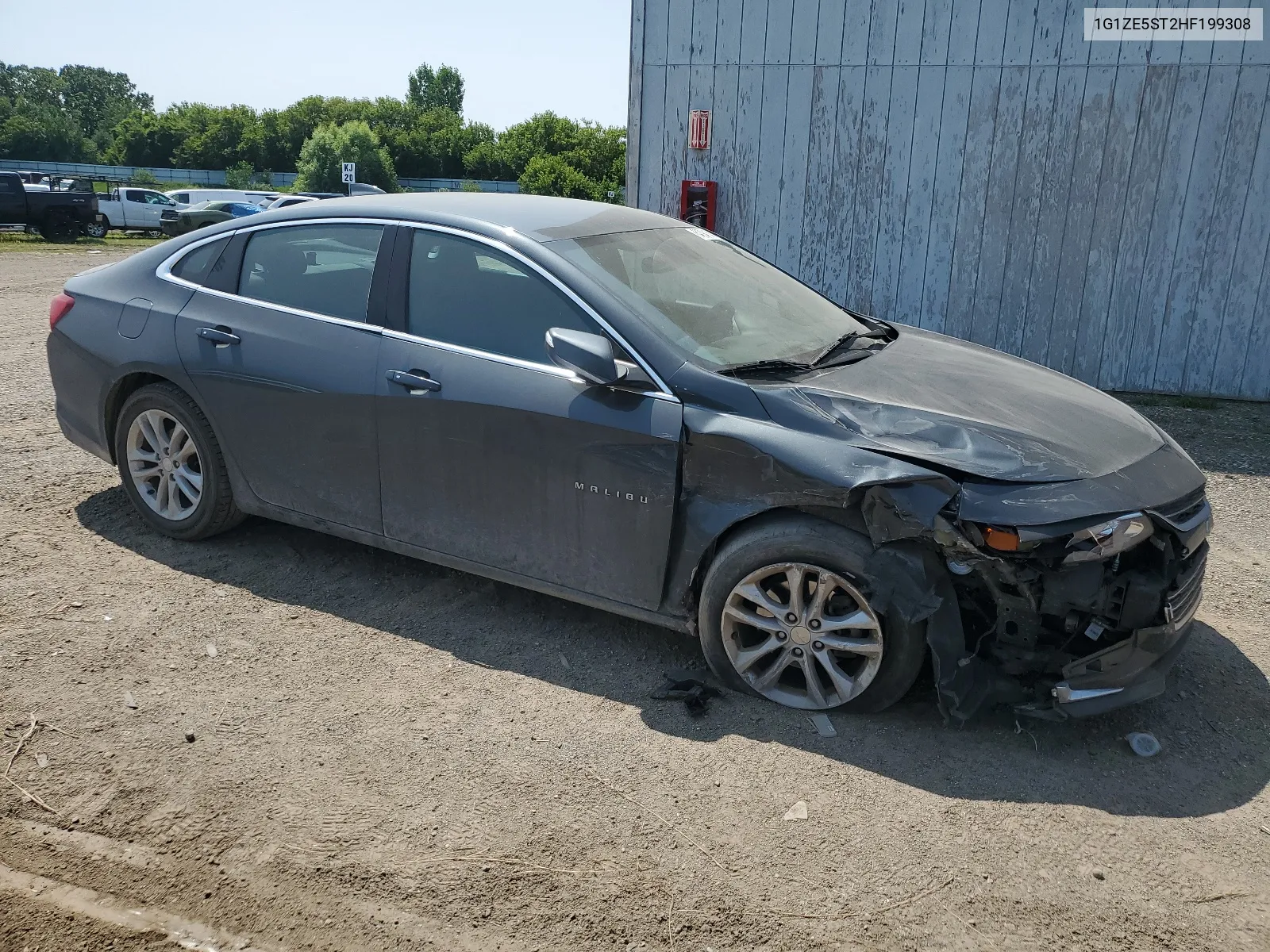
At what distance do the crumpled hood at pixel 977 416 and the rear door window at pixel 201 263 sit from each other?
275 centimetres

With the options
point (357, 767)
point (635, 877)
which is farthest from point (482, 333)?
point (635, 877)

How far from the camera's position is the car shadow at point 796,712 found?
134 inches

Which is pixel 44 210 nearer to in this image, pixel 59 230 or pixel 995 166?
pixel 59 230

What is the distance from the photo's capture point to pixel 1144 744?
3570 millimetres

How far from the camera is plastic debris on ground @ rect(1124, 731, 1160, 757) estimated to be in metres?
3.55

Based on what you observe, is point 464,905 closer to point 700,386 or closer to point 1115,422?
point 700,386

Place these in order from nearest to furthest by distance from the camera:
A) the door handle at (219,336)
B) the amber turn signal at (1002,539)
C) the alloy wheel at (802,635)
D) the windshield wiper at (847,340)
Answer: the amber turn signal at (1002,539)
the alloy wheel at (802,635)
the windshield wiper at (847,340)
the door handle at (219,336)

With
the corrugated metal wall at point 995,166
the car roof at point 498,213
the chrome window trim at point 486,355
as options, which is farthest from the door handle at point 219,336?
the corrugated metal wall at point 995,166

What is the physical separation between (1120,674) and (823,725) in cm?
100

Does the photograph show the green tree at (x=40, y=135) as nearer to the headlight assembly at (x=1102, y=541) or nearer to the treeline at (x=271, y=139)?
the treeline at (x=271, y=139)

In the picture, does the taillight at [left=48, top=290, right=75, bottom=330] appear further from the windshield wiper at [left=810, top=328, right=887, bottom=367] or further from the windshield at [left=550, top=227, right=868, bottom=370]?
the windshield wiper at [left=810, top=328, right=887, bottom=367]

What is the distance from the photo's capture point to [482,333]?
411cm

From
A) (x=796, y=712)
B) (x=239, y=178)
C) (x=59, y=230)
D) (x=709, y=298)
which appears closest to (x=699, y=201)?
(x=709, y=298)

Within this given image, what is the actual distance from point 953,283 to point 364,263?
6469 mm
